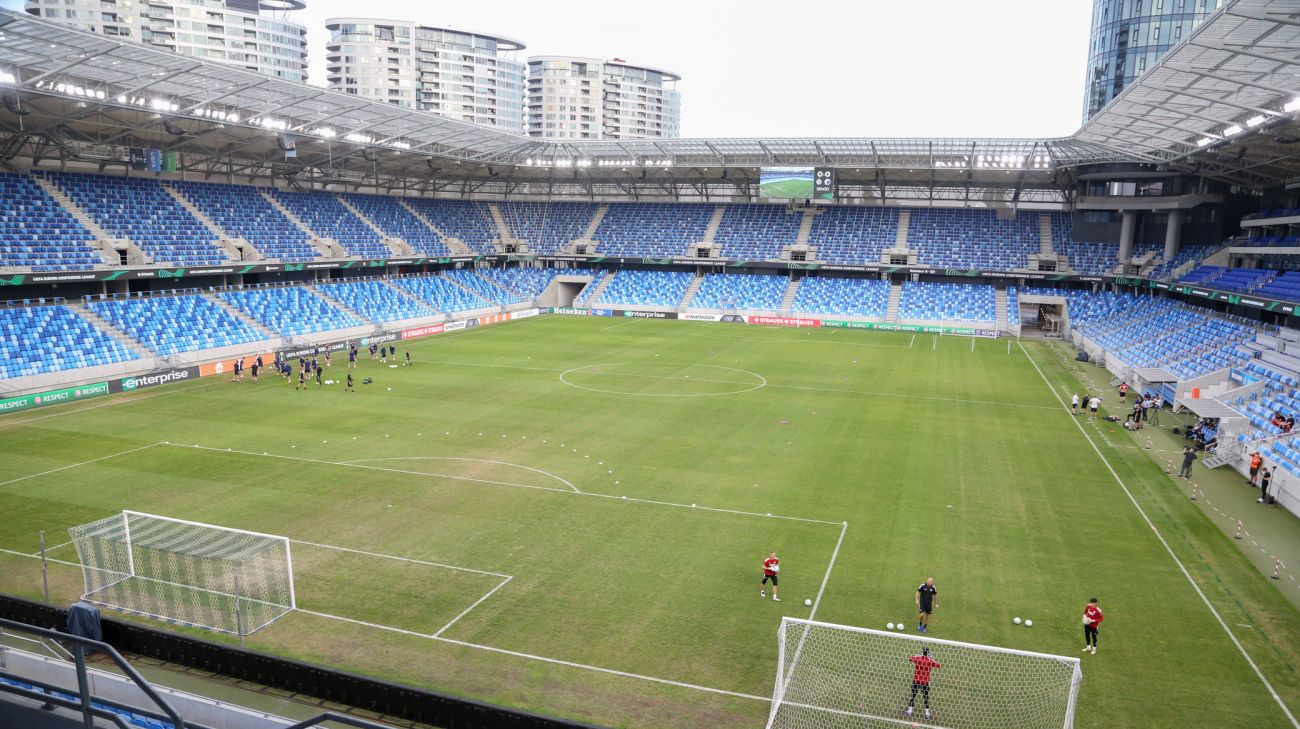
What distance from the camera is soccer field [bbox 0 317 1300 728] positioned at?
1422 centimetres

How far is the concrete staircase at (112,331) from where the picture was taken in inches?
1523

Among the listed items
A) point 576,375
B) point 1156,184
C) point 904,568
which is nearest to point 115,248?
point 576,375

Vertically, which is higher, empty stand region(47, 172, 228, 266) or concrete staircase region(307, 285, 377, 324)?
empty stand region(47, 172, 228, 266)

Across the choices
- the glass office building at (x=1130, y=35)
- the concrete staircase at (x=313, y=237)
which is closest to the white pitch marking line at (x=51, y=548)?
the concrete staircase at (x=313, y=237)

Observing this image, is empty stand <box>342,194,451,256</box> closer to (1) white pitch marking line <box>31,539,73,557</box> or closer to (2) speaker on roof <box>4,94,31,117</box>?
(2) speaker on roof <box>4,94,31,117</box>

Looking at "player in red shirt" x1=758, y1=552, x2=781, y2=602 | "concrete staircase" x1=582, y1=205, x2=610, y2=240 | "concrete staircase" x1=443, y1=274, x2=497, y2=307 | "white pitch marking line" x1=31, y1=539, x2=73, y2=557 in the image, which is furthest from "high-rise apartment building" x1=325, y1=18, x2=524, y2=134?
"player in red shirt" x1=758, y1=552, x2=781, y2=602

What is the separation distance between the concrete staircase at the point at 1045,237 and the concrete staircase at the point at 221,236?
59129 millimetres

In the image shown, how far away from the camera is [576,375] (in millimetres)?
41188

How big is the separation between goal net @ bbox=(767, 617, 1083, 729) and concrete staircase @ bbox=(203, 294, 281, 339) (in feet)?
131

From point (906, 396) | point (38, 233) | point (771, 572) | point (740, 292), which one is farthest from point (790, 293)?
point (771, 572)

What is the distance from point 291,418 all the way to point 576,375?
14.3 metres

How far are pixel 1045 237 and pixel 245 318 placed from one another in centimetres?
6013

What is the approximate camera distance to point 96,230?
144 feet

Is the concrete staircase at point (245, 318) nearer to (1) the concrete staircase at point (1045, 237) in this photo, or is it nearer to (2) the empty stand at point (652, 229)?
(2) the empty stand at point (652, 229)
